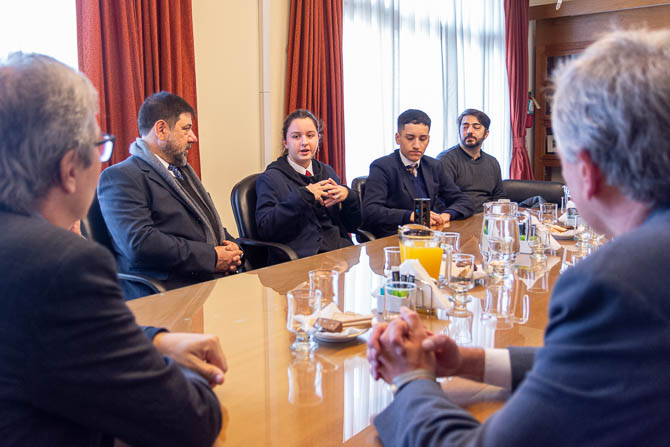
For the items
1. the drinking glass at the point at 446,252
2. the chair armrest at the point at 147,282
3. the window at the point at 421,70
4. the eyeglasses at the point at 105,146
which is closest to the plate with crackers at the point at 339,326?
the drinking glass at the point at 446,252

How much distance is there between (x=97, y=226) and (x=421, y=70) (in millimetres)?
4038

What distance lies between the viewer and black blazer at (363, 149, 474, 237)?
11.3 feet

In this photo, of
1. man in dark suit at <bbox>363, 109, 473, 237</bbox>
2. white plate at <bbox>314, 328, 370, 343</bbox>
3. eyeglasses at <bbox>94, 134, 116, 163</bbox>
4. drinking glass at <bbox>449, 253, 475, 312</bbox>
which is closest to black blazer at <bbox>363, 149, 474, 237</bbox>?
man in dark suit at <bbox>363, 109, 473, 237</bbox>

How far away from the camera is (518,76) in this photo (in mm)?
7105

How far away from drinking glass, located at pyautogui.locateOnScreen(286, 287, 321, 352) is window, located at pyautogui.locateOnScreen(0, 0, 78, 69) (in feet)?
A: 6.37

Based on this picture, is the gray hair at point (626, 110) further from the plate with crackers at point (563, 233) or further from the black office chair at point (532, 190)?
the black office chair at point (532, 190)

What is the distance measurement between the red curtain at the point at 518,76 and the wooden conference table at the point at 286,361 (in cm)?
546

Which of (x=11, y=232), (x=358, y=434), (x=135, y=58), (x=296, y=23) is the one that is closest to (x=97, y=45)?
(x=135, y=58)

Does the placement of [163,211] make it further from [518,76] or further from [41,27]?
[518,76]

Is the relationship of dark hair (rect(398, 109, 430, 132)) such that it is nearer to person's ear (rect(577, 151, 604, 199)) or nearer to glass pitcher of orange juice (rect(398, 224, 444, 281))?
glass pitcher of orange juice (rect(398, 224, 444, 281))

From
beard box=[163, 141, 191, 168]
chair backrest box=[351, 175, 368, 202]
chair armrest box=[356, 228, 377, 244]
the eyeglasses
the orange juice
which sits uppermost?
beard box=[163, 141, 191, 168]

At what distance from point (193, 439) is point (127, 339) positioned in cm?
19

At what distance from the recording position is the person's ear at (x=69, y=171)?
871 millimetres

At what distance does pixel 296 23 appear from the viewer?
13.5ft
